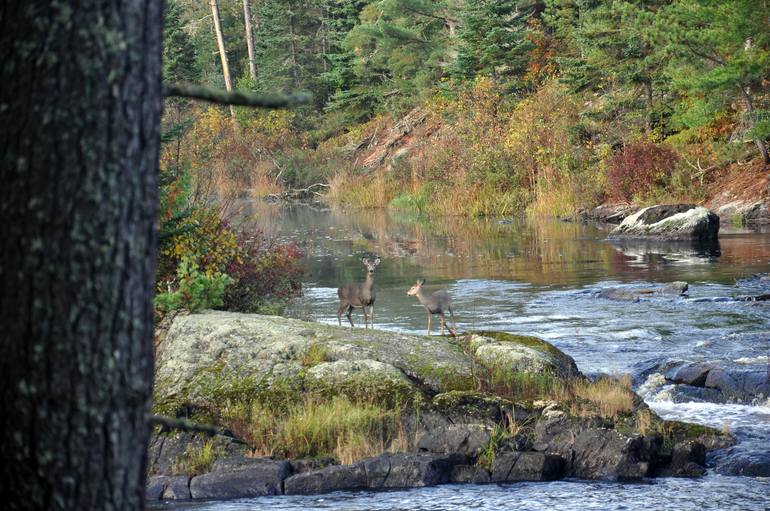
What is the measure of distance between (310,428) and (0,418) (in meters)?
7.49

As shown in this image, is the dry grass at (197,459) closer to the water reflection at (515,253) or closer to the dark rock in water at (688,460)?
the dark rock in water at (688,460)

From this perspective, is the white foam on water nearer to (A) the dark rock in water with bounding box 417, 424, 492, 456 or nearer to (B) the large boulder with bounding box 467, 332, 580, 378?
(B) the large boulder with bounding box 467, 332, 580, 378

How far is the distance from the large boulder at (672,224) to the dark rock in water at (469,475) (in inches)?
819

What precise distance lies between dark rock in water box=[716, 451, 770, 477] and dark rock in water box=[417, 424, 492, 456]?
6.82 feet

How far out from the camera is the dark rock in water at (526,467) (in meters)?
9.86

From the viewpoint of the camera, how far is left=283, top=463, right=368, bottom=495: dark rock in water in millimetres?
9711

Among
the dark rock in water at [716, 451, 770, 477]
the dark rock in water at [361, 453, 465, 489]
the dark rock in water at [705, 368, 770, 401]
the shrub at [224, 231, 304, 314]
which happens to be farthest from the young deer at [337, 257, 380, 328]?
the dark rock in water at [716, 451, 770, 477]

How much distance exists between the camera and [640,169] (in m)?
35.6

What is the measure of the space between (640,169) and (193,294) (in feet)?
81.2

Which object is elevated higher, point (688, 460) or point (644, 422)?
point (644, 422)

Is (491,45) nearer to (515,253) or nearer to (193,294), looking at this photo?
(515,253)

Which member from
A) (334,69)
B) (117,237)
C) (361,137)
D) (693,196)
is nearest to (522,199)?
(693,196)

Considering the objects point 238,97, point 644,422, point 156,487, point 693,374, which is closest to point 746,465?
point 644,422

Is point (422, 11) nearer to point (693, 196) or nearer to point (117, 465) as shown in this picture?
point (693, 196)
